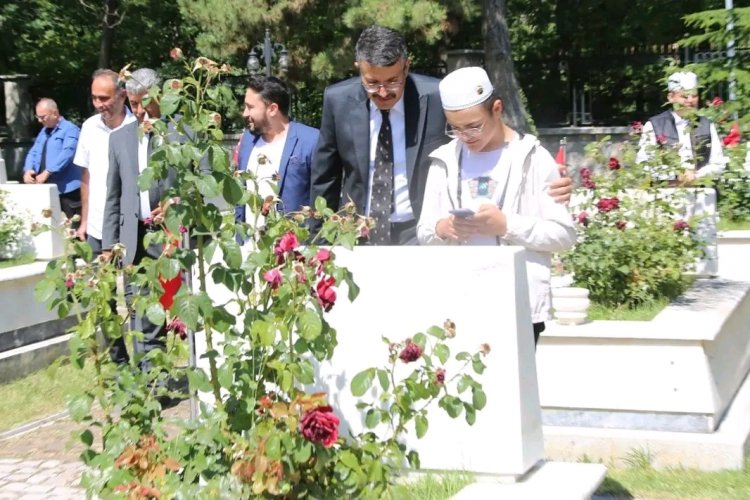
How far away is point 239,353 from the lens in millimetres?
3537

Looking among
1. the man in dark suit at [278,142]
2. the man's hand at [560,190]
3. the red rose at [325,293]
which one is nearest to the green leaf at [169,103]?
the red rose at [325,293]

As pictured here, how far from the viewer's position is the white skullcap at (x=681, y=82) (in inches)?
346

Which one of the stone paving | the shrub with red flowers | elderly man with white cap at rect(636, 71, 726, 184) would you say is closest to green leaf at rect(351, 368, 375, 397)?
the stone paving

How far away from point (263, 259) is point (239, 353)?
0.28m

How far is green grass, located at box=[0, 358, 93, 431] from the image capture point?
7387mm

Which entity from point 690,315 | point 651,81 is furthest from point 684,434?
point 651,81

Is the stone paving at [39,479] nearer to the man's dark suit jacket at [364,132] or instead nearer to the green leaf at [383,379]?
the man's dark suit jacket at [364,132]

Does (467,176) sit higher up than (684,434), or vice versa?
(467,176)

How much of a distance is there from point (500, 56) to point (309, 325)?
18.1 meters

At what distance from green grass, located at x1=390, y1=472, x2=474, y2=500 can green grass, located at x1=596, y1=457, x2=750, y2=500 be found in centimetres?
146

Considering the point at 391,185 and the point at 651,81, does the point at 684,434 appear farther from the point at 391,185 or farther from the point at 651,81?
the point at 651,81

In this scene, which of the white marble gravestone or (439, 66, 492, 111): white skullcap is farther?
(439, 66, 492, 111): white skullcap

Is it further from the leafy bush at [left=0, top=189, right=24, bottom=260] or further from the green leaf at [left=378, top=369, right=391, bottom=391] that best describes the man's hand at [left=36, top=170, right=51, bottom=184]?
the green leaf at [left=378, top=369, right=391, bottom=391]

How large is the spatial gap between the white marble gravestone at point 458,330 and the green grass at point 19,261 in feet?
18.4
